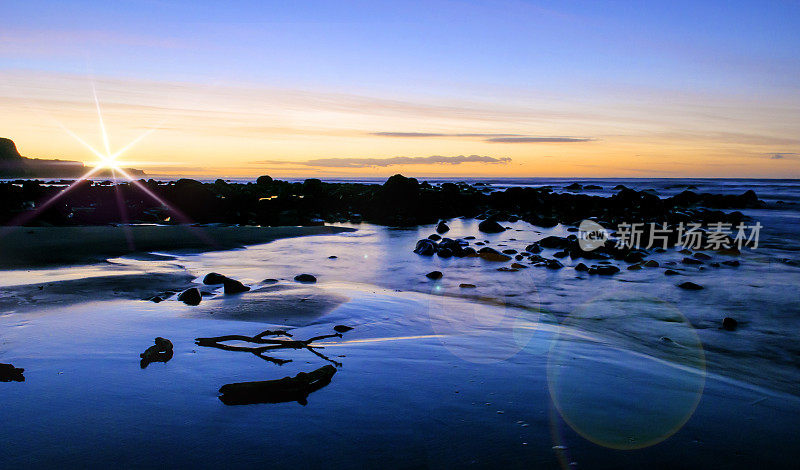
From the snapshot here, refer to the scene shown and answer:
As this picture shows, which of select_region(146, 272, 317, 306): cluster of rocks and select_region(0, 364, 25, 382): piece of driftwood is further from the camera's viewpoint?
select_region(146, 272, 317, 306): cluster of rocks

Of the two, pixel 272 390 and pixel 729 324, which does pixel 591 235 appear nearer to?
pixel 729 324

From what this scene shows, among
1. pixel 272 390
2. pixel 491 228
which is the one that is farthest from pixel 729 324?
pixel 491 228

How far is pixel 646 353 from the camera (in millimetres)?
5238

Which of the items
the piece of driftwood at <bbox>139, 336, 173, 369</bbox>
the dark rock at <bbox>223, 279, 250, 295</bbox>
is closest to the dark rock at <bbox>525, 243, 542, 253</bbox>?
the dark rock at <bbox>223, 279, 250, 295</bbox>

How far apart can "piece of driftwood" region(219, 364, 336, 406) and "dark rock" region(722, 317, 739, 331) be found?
617 cm

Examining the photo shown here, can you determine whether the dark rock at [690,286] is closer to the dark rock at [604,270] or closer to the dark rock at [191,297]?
the dark rock at [604,270]

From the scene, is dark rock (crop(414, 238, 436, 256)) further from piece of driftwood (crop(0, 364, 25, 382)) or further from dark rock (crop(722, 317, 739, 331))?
piece of driftwood (crop(0, 364, 25, 382))

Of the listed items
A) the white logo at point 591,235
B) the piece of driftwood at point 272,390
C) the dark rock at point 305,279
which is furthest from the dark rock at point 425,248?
the piece of driftwood at point 272,390

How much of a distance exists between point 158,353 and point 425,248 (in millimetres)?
9730

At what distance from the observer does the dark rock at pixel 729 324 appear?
21.6 ft

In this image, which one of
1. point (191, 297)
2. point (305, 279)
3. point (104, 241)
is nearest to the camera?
point (191, 297)

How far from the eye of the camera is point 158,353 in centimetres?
412

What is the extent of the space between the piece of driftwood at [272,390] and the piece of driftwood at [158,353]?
3.29ft

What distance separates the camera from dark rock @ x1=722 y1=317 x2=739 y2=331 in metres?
6.59
